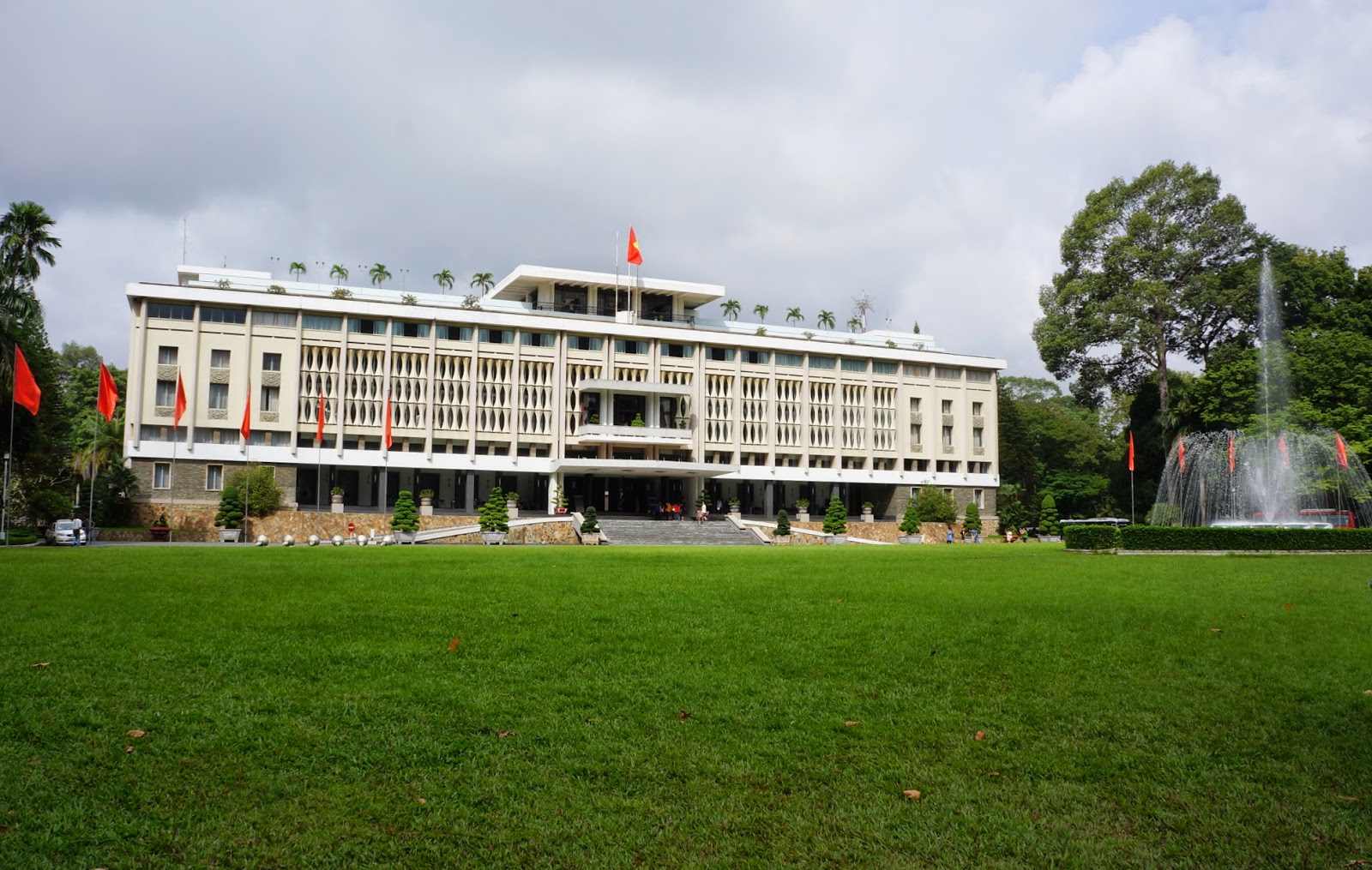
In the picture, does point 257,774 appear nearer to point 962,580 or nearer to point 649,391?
point 962,580

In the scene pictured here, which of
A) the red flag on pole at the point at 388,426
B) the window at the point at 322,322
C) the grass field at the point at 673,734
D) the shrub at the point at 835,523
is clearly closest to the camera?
the grass field at the point at 673,734

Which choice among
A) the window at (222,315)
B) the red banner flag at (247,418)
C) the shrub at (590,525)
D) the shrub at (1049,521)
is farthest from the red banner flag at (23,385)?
the shrub at (1049,521)

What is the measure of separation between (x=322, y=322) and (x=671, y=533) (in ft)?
76.2

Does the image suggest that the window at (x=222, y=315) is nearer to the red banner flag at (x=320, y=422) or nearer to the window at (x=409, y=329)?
the red banner flag at (x=320, y=422)

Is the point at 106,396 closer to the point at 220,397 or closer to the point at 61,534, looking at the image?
the point at 61,534

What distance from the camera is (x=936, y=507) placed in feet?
194

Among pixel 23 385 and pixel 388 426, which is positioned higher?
pixel 388 426

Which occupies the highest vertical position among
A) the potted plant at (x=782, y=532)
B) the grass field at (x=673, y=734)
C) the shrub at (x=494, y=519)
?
the shrub at (x=494, y=519)

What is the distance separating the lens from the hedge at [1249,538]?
2739 cm

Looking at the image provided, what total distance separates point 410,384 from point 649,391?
45.2ft

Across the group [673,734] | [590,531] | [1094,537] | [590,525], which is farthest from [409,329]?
[673,734]

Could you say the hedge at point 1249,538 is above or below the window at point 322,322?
below

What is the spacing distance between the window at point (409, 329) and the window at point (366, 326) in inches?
25.9

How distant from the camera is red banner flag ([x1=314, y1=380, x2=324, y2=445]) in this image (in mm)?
50688
